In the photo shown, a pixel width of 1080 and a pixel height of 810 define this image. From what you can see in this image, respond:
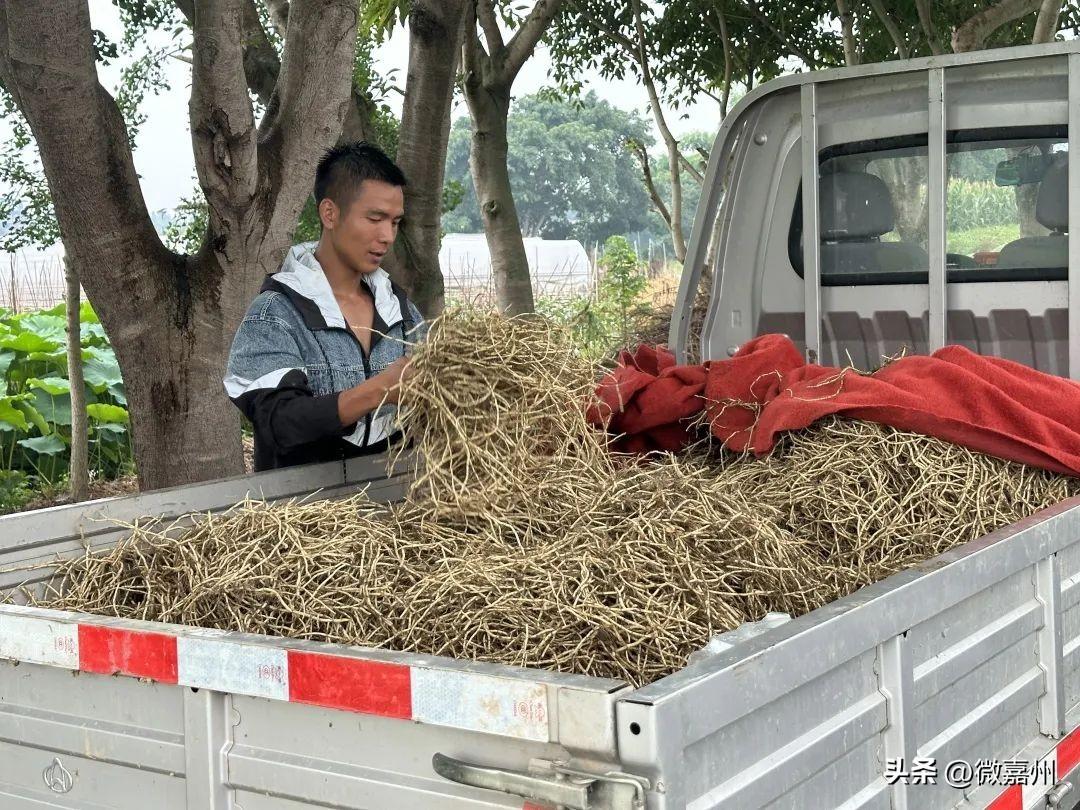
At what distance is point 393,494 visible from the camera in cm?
328

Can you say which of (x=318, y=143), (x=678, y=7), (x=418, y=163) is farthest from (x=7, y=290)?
(x=318, y=143)

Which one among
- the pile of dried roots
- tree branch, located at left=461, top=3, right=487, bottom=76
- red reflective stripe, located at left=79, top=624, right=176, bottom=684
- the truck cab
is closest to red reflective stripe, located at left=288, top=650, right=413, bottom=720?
red reflective stripe, located at left=79, top=624, right=176, bottom=684

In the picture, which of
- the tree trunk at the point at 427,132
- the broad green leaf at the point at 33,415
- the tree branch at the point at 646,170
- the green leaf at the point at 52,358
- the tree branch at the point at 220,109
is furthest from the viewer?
the tree branch at the point at 646,170

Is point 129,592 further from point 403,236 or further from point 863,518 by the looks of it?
point 403,236

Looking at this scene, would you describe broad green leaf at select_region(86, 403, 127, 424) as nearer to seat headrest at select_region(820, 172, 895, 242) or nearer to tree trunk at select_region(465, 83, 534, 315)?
tree trunk at select_region(465, 83, 534, 315)

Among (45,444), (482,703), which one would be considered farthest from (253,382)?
(45,444)

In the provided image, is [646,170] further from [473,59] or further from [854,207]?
[854,207]

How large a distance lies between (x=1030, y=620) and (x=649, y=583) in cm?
75

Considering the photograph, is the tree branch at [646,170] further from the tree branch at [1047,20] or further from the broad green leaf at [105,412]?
the broad green leaf at [105,412]

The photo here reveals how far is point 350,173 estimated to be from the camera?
3.55 m

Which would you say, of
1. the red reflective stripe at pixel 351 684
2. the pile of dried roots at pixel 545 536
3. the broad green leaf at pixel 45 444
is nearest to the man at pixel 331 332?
the pile of dried roots at pixel 545 536

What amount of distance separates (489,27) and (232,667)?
7.29 m

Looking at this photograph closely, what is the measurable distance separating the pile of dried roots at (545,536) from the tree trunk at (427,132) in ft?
10.6

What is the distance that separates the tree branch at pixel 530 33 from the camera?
8172 millimetres
